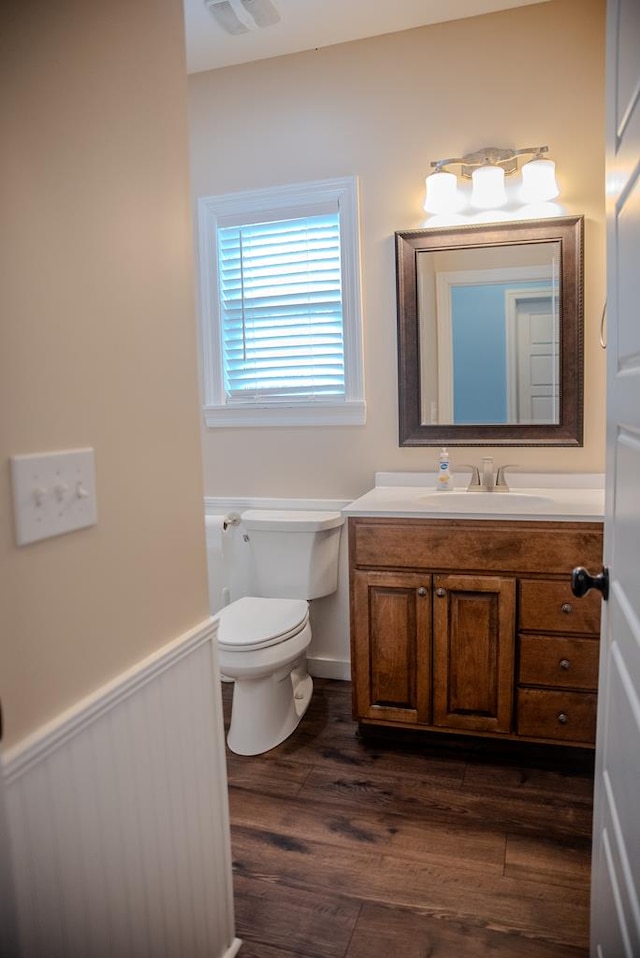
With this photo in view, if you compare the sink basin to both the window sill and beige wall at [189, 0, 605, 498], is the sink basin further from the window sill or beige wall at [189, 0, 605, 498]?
the window sill

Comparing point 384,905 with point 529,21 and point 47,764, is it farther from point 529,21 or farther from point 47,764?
point 529,21

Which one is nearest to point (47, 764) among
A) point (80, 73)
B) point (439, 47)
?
point (80, 73)

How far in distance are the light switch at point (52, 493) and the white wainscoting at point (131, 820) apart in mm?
277

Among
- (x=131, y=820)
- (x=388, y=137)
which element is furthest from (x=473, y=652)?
(x=388, y=137)

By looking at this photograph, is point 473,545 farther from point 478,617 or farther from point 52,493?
point 52,493

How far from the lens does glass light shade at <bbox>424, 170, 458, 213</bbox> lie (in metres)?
2.62

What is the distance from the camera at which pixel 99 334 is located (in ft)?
3.50

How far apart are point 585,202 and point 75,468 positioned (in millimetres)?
2286

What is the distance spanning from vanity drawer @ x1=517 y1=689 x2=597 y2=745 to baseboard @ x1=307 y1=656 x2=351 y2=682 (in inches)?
36.2

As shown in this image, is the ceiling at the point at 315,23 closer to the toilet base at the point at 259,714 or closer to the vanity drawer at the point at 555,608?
the vanity drawer at the point at 555,608

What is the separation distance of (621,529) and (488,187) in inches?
72.9

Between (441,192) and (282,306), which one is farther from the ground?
(441,192)

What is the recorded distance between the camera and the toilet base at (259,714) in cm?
245

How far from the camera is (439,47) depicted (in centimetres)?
264
